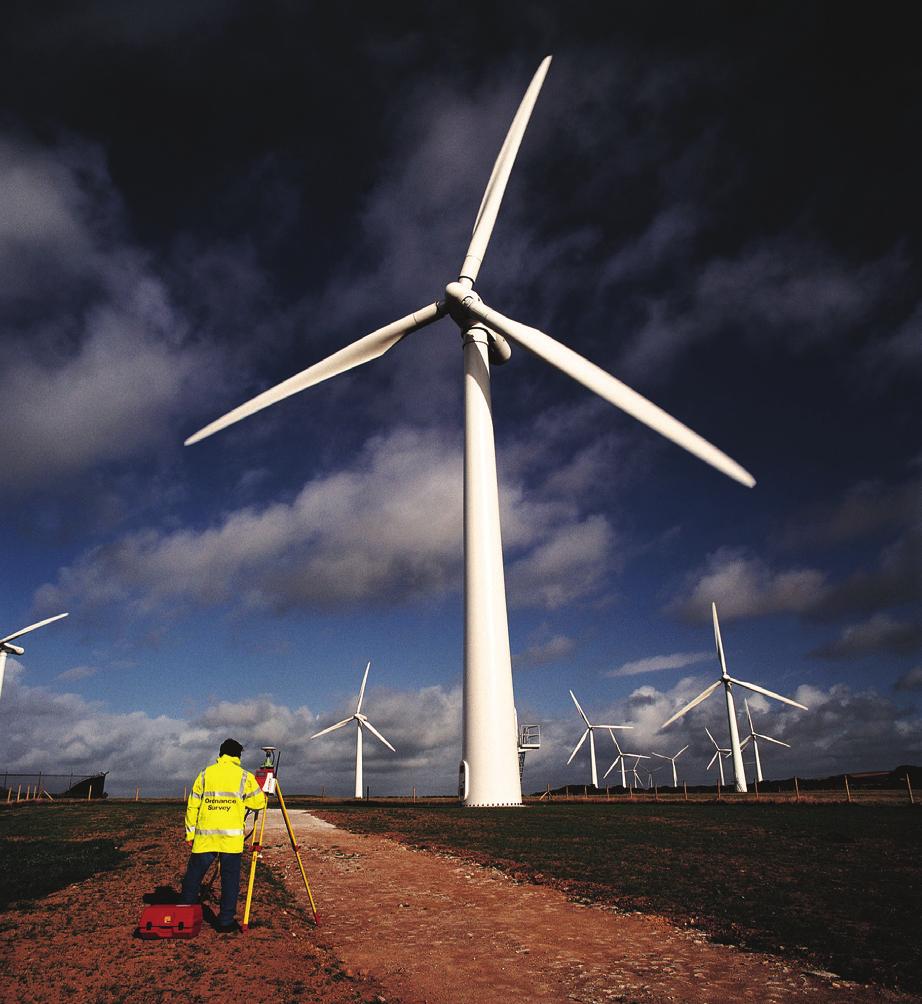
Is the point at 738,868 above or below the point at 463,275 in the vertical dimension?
below

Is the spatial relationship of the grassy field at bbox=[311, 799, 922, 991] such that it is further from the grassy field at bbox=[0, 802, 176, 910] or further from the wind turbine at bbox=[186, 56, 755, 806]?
the grassy field at bbox=[0, 802, 176, 910]

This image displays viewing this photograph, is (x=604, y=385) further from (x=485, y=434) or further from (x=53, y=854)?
(x=53, y=854)

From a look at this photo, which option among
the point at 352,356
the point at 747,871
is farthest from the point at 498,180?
the point at 747,871

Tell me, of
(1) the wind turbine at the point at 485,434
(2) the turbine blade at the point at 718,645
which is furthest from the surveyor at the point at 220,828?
(2) the turbine blade at the point at 718,645

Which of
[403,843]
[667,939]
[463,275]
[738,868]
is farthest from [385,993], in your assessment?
[463,275]

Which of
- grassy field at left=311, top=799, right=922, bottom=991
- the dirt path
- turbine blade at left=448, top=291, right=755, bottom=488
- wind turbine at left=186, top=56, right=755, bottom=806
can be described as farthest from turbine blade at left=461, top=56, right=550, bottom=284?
the dirt path

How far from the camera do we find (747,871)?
16875 millimetres

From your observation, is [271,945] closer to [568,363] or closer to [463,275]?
[568,363]

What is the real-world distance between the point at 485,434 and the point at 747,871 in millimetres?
27425

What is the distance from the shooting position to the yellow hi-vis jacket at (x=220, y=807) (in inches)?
431

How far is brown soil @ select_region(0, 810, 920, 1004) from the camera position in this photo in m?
8.52

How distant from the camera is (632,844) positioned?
73.3ft

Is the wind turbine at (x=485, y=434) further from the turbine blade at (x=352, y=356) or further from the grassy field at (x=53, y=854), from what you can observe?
the grassy field at (x=53, y=854)

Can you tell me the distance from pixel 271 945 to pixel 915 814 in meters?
37.1
